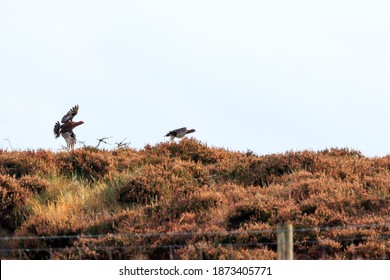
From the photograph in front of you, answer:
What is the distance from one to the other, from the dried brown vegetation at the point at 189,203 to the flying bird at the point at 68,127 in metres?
1.56

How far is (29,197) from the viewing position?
766 inches

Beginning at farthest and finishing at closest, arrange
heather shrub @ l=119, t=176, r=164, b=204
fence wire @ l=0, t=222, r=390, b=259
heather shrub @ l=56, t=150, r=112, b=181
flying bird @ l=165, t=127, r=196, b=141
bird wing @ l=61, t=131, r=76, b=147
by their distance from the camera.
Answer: flying bird @ l=165, t=127, r=196, b=141 → bird wing @ l=61, t=131, r=76, b=147 → heather shrub @ l=56, t=150, r=112, b=181 → heather shrub @ l=119, t=176, r=164, b=204 → fence wire @ l=0, t=222, r=390, b=259

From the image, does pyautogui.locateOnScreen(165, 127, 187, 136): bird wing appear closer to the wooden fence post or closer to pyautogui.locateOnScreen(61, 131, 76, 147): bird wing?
pyautogui.locateOnScreen(61, 131, 76, 147): bird wing

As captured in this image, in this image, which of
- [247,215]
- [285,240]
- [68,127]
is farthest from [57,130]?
[285,240]

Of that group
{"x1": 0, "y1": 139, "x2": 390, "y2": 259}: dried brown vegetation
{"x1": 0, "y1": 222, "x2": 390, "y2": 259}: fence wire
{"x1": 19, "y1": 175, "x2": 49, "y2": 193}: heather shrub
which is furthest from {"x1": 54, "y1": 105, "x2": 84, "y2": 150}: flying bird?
{"x1": 0, "y1": 222, "x2": 390, "y2": 259}: fence wire

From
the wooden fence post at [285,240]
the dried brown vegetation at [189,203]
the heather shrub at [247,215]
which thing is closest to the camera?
the wooden fence post at [285,240]

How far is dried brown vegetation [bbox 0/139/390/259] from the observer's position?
1522 cm

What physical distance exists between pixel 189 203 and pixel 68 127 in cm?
833

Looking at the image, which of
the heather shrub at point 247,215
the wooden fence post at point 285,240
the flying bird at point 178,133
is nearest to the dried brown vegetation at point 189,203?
the heather shrub at point 247,215

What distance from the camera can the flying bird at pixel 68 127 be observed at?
2461cm

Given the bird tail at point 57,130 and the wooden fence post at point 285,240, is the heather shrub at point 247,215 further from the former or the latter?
the bird tail at point 57,130

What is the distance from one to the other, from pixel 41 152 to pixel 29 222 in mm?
5029

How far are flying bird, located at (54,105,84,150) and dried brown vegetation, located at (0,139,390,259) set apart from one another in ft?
5.13
